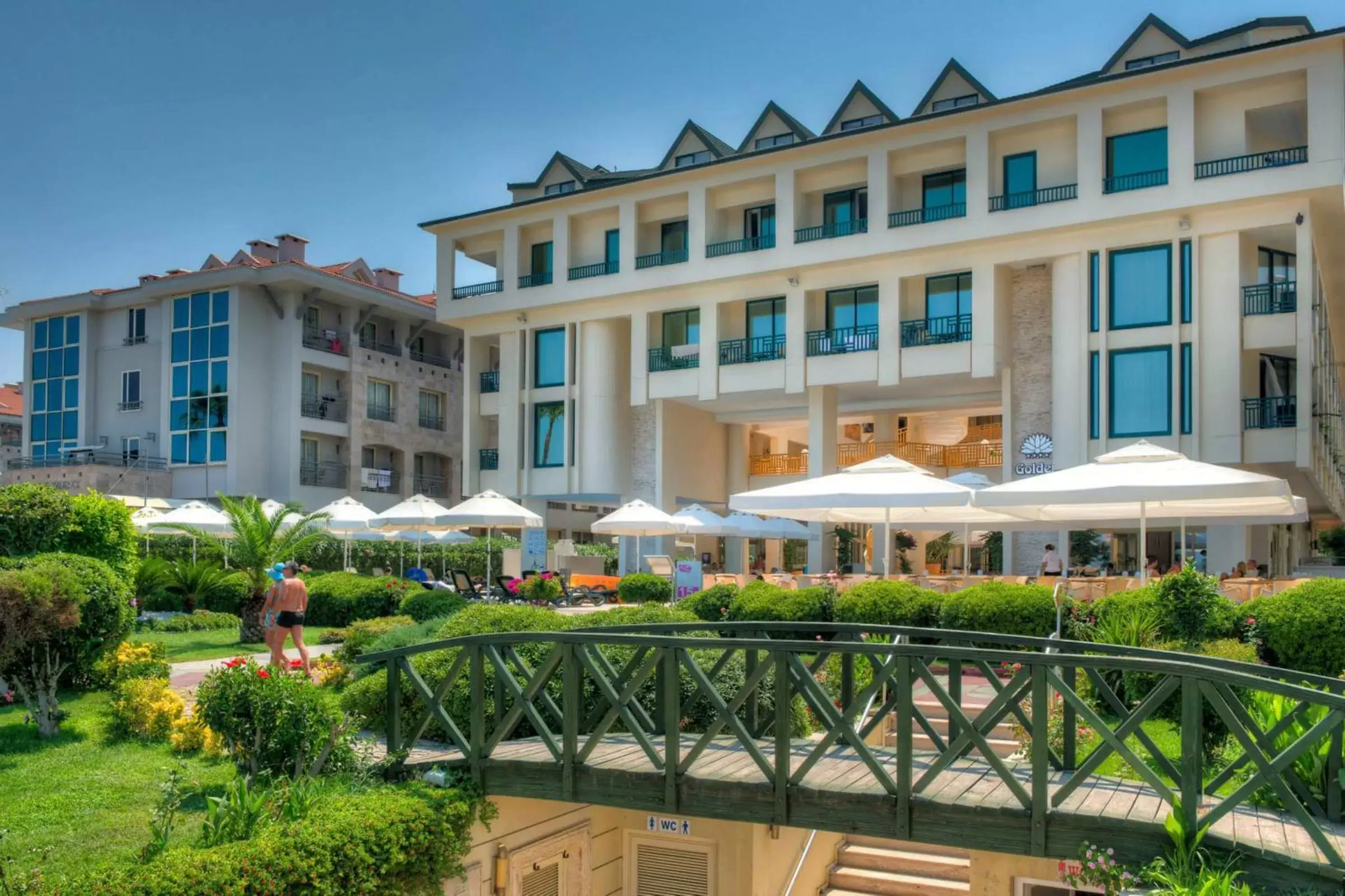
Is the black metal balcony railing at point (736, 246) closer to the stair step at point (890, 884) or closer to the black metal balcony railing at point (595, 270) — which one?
the black metal balcony railing at point (595, 270)

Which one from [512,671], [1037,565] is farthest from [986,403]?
[512,671]

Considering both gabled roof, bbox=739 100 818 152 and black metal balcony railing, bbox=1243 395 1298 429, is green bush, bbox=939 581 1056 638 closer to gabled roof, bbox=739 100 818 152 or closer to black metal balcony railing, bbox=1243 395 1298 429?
black metal balcony railing, bbox=1243 395 1298 429

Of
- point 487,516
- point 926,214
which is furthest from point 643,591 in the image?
point 926,214

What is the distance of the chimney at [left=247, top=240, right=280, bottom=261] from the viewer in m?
48.9

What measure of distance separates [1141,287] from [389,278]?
34.8 meters

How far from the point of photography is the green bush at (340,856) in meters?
6.96

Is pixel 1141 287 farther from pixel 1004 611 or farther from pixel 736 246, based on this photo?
pixel 1004 611

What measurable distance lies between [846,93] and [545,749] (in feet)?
97.9

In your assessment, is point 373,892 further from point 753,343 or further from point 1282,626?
point 753,343

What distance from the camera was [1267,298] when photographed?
27.8m

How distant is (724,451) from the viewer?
42.2 m

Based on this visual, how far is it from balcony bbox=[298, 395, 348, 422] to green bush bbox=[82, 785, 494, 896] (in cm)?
3969

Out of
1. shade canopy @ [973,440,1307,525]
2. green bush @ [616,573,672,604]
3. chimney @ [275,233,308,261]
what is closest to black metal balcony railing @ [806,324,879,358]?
green bush @ [616,573,672,604]

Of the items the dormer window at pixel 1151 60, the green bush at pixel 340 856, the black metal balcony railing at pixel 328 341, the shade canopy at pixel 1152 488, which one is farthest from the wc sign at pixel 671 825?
the black metal balcony railing at pixel 328 341
